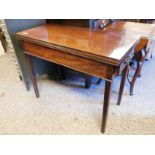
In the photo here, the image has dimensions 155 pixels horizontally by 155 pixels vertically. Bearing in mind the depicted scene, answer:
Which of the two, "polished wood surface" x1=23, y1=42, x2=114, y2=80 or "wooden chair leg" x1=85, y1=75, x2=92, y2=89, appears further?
"wooden chair leg" x1=85, y1=75, x2=92, y2=89

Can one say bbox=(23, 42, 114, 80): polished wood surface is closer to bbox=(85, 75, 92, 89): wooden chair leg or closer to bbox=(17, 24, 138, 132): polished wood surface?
bbox=(17, 24, 138, 132): polished wood surface

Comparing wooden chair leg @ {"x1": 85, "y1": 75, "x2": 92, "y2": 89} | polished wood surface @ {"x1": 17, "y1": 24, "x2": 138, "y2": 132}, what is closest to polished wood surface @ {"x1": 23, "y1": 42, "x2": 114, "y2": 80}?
polished wood surface @ {"x1": 17, "y1": 24, "x2": 138, "y2": 132}

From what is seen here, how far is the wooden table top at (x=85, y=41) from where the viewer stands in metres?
0.84

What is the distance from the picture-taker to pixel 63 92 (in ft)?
5.68

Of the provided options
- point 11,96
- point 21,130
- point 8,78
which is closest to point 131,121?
point 21,130

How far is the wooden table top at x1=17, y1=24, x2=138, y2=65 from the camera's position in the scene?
838 millimetres

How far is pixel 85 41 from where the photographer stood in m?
1.01

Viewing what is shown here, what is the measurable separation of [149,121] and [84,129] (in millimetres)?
614

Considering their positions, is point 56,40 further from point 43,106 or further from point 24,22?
point 43,106

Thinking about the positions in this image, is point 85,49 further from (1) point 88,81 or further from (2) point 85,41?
(1) point 88,81

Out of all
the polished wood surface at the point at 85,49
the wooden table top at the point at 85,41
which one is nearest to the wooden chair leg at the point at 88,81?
the polished wood surface at the point at 85,49

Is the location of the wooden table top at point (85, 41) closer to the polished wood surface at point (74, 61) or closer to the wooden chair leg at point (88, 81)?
the polished wood surface at point (74, 61)

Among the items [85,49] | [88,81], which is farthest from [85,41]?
[88,81]

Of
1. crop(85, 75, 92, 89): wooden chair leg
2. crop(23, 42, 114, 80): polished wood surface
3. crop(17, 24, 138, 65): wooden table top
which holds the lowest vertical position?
crop(85, 75, 92, 89): wooden chair leg
